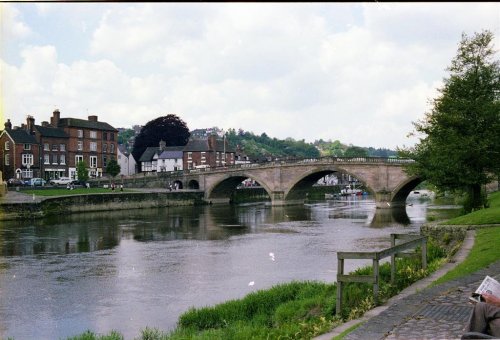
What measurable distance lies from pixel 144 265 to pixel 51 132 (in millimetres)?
62420

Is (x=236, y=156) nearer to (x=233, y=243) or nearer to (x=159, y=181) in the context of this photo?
(x=159, y=181)

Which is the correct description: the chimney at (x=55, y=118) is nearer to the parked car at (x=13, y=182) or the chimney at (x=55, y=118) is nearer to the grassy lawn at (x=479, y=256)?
the parked car at (x=13, y=182)

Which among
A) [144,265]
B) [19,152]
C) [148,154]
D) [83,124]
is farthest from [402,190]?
[148,154]

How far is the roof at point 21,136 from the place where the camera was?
239ft

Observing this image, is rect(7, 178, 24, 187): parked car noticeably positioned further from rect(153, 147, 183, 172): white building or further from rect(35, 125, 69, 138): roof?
rect(153, 147, 183, 172): white building

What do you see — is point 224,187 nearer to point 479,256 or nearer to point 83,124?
point 83,124

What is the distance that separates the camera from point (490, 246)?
55.0 feet

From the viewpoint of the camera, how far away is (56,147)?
8156cm

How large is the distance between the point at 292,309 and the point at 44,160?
72748 mm

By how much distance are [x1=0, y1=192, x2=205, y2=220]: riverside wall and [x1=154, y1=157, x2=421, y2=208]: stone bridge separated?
4.05 meters

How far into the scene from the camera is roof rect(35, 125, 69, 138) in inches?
3110

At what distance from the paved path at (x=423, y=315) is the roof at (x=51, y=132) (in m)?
74.4

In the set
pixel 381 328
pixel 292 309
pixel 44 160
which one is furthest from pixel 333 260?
pixel 44 160

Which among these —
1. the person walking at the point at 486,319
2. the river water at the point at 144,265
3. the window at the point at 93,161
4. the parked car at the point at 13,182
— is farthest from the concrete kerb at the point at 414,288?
the window at the point at 93,161
